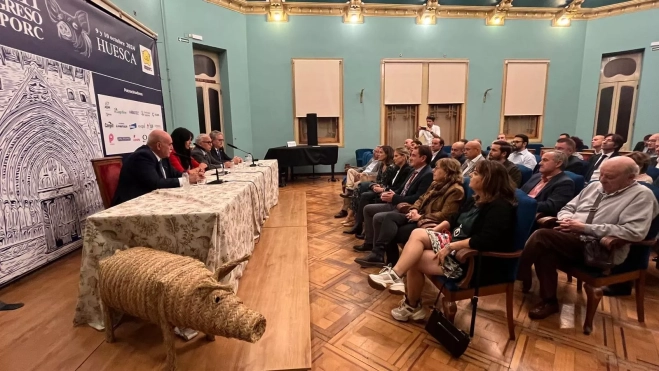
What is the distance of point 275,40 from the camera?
275 inches

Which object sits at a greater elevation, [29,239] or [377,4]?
[377,4]

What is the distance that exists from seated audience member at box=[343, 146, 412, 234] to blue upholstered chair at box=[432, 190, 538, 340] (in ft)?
4.71

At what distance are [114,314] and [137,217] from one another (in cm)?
55

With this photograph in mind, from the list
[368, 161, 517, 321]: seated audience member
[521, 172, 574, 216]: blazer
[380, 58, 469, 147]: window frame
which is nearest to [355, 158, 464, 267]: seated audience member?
[368, 161, 517, 321]: seated audience member

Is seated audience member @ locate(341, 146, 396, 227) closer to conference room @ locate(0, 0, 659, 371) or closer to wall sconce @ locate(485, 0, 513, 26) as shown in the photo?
conference room @ locate(0, 0, 659, 371)

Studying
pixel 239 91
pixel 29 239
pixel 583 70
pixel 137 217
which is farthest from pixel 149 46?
A: pixel 583 70

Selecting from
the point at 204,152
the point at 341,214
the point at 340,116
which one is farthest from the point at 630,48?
the point at 204,152

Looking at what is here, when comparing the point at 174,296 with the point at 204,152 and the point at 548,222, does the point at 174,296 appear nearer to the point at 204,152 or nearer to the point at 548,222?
the point at 548,222

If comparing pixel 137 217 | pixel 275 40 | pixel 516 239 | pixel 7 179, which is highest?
pixel 275 40

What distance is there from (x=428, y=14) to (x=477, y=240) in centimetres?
708

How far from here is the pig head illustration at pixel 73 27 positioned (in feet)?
8.36

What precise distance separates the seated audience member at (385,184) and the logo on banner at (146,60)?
327 centimetres

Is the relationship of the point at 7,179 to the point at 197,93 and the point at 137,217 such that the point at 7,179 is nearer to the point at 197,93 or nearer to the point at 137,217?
the point at 137,217

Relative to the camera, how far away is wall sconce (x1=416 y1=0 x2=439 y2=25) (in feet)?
23.0
